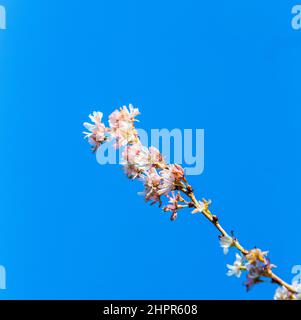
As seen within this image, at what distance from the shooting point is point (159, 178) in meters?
2.27

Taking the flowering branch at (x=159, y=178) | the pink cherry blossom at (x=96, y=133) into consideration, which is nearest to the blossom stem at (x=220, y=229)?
the flowering branch at (x=159, y=178)

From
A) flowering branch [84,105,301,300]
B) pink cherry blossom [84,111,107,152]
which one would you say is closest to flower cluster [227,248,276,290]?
flowering branch [84,105,301,300]

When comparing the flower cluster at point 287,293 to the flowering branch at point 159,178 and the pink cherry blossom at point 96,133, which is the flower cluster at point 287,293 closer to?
the flowering branch at point 159,178

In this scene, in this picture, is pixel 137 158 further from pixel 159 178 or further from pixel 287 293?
pixel 287 293

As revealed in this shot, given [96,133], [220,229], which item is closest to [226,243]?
[220,229]

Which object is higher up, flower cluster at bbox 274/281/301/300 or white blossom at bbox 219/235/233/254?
white blossom at bbox 219/235/233/254

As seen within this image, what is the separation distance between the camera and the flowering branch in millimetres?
1782

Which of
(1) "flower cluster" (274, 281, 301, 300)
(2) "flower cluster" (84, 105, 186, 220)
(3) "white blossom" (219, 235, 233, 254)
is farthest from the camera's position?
(2) "flower cluster" (84, 105, 186, 220)

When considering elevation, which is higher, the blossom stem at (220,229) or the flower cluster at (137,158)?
the flower cluster at (137,158)

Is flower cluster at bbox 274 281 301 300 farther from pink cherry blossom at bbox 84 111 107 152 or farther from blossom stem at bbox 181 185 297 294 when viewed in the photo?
pink cherry blossom at bbox 84 111 107 152

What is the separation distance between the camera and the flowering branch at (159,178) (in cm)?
178
